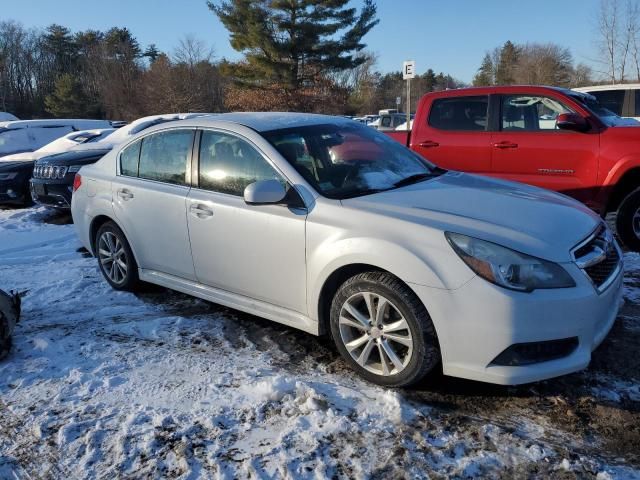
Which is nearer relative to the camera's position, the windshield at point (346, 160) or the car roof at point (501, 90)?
the windshield at point (346, 160)

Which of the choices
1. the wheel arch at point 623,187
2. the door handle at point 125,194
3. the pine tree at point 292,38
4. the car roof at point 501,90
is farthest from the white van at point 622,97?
the pine tree at point 292,38

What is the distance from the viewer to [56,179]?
8.17 meters

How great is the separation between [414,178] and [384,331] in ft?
4.39

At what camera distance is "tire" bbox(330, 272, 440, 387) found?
2963mm

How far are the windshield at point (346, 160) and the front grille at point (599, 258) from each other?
1.25 metres

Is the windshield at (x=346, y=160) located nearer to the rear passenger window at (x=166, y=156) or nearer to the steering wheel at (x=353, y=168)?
the steering wheel at (x=353, y=168)

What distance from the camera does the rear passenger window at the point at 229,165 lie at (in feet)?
12.4

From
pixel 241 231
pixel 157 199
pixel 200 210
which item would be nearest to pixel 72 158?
pixel 157 199

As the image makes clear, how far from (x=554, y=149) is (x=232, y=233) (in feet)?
13.3

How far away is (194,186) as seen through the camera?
4.12m

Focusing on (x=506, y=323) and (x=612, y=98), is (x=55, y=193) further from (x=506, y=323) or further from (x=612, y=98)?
(x=612, y=98)

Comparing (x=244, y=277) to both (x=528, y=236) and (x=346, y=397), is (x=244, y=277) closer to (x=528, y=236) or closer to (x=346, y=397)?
(x=346, y=397)

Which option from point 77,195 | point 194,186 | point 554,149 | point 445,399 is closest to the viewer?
point 445,399

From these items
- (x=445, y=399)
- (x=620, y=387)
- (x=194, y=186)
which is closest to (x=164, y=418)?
(x=445, y=399)
